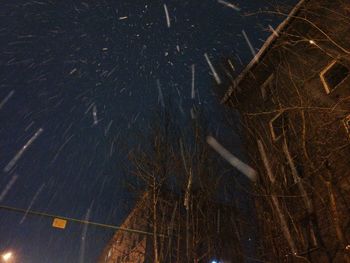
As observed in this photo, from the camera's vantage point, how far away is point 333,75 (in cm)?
1142

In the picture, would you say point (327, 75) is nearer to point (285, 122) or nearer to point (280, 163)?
point (285, 122)

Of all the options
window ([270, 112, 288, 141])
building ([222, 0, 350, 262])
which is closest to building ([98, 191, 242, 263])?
building ([222, 0, 350, 262])

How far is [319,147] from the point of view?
10391 millimetres

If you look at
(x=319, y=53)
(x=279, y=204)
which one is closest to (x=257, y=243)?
(x=279, y=204)

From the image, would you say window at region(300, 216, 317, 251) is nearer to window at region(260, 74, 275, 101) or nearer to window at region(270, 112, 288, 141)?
window at region(270, 112, 288, 141)

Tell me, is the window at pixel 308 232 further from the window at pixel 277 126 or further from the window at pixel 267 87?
the window at pixel 267 87

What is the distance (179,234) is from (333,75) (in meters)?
8.43

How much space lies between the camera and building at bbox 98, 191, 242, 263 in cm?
1220

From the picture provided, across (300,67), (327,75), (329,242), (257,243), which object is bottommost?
(329,242)

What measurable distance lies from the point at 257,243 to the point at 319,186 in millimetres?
4028

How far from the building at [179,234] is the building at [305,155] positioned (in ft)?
8.04

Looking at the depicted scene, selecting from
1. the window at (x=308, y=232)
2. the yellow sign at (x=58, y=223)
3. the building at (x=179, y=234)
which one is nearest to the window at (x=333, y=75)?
the window at (x=308, y=232)

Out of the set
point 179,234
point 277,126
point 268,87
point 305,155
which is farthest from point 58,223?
point 268,87

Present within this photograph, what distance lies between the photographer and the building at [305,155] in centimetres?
976
